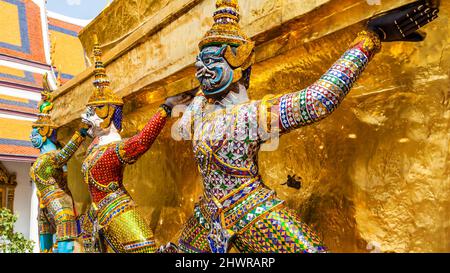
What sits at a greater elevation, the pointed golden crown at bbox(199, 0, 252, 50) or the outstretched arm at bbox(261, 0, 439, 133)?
the pointed golden crown at bbox(199, 0, 252, 50)

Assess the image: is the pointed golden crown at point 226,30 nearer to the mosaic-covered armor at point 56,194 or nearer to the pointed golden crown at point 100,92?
the pointed golden crown at point 100,92

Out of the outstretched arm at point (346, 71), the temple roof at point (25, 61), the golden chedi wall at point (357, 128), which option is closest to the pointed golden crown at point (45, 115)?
the golden chedi wall at point (357, 128)

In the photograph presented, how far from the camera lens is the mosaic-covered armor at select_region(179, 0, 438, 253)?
1849mm

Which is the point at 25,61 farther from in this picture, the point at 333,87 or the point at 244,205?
the point at 333,87

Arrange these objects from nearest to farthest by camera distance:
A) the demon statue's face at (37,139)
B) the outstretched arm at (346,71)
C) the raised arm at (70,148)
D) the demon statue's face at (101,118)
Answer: the outstretched arm at (346,71), the demon statue's face at (101,118), the raised arm at (70,148), the demon statue's face at (37,139)

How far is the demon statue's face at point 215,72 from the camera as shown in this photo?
6.98 feet

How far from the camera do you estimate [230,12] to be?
221 cm

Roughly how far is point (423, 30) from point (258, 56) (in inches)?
41.1

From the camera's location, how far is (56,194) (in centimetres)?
446

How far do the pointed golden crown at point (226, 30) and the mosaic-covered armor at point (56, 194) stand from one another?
266 cm

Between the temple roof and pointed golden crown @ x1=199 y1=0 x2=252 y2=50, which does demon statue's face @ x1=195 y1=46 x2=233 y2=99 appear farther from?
the temple roof

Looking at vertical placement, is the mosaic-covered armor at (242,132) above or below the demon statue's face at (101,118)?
below

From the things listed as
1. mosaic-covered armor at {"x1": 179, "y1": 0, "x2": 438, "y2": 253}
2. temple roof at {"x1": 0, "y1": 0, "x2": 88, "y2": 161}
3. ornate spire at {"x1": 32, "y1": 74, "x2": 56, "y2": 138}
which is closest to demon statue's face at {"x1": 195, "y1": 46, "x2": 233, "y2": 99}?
mosaic-covered armor at {"x1": 179, "y1": 0, "x2": 438, "y2": 253}

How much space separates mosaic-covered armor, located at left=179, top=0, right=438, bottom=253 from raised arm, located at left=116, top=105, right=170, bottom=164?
62cm
